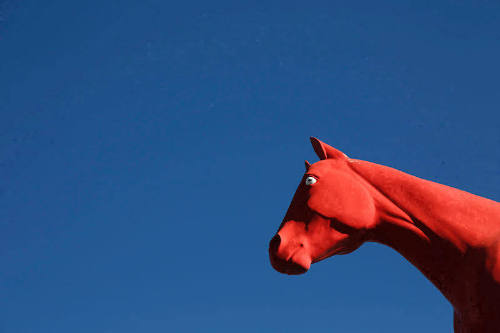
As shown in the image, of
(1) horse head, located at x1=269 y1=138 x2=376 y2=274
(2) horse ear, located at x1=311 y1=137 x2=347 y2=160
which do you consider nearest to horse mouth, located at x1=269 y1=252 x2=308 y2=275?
(1) horse head, located at x1=269 y1=138 x2=376 y2=274

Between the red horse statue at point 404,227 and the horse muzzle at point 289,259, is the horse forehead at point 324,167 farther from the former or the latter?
the horse muzzle at point 289,259

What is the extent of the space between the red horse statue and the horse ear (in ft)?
1.06

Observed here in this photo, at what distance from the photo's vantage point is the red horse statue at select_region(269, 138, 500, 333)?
3.88m

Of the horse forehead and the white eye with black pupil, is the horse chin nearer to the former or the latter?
the white eye with black pupil

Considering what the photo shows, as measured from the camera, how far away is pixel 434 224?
4016 millimetres

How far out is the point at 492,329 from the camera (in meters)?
3.67

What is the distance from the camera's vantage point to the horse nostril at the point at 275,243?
13.4 ft

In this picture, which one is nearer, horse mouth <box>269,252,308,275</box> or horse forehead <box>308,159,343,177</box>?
horse mouth <box>269,252,308,275</box>

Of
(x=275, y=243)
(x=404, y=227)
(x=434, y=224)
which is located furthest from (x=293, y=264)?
(x=434, y=224)

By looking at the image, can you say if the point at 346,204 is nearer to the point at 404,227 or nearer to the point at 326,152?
the point at 404,227

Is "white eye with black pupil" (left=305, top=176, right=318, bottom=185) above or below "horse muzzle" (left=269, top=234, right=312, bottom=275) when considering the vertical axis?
above

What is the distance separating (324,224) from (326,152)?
2.66 ft

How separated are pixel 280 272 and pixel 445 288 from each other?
1.16m

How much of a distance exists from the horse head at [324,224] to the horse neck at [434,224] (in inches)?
5.1
